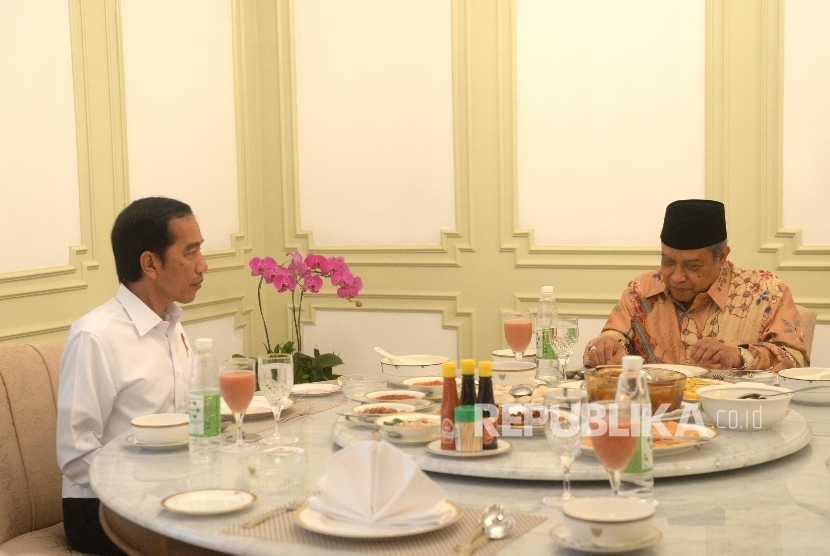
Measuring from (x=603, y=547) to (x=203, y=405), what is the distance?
837 mm

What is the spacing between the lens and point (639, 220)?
423 centimetres

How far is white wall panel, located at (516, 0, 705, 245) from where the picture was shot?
4105 millimetres

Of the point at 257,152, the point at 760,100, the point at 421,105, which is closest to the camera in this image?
the point at 760,100

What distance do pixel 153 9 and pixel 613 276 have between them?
243 centimetres

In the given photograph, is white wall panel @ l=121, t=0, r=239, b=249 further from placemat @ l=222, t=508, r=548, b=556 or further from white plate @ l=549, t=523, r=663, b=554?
white plate @ l=549, t=523, r=663, b=554

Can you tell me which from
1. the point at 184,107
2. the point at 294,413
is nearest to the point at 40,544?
the point at 294,413

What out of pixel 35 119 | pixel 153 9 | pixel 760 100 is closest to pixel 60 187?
pixel 35 119

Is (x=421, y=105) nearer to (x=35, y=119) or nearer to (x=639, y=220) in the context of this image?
(x=639, y=220)

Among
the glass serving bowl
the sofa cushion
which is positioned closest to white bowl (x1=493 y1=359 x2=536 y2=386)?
the glass serving bowl

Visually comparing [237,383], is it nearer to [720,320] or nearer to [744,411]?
[744,411]

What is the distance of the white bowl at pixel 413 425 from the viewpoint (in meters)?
1.78

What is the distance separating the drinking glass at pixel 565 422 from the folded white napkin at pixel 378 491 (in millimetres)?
197

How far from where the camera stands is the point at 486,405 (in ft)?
5.59

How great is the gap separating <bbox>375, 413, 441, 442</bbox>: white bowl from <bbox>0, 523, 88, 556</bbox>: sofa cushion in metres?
0.86
